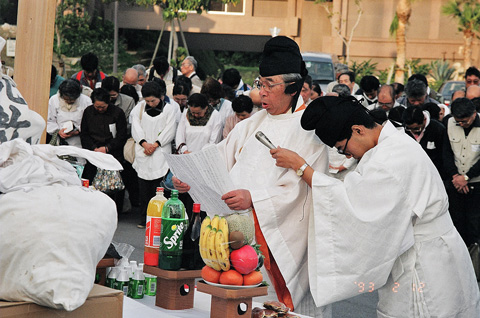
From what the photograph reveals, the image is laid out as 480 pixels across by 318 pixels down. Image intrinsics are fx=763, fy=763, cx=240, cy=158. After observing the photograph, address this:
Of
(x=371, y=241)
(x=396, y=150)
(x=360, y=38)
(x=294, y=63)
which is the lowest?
(x=371, y=241)

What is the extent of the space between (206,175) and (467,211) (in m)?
5.19

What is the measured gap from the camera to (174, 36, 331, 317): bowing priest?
4.18 metres

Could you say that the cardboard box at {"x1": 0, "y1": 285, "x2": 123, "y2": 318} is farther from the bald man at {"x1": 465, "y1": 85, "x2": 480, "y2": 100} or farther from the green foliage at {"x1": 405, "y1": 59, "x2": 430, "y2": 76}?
the green foliage at {"x1": 405, "y1": 59, "x2": 430, "y2": 76}

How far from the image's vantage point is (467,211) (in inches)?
325

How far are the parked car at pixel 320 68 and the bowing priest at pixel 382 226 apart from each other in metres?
15.0

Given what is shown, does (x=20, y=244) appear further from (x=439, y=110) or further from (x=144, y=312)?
(x=439, y=110)

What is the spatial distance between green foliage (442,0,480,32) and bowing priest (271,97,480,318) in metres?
28.0

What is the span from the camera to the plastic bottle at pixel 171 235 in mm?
3432

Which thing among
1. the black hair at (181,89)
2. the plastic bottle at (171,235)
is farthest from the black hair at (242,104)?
the plastic bottle at (171,235)

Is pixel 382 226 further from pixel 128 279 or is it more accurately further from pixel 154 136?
pixel 154 136

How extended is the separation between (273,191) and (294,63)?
2.39ft

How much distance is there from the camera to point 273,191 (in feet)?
13.7

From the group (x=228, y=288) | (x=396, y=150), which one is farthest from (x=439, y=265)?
(x=228, y=288)

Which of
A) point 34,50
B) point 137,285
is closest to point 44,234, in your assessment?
point 137,285
